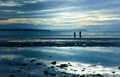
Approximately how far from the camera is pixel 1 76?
28.8 m

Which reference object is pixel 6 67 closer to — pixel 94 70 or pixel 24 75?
pixel 24 75

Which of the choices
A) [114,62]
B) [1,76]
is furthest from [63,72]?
[114,62]

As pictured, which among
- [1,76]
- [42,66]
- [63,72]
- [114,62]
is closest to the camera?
[1,76]

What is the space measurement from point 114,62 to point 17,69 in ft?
40.5

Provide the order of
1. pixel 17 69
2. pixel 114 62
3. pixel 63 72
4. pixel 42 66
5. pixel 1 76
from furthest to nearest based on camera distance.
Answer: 1. pixel 114 62
2. pixel 42 66
3. pixel 17 69
4. pixel 63 72
5. pixel 1 76

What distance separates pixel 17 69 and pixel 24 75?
143 inches

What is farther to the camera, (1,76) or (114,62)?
(114,62)

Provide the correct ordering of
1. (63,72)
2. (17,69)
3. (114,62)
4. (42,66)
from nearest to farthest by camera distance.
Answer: (63,72) < (17,69) < (42,66) < (114,62)

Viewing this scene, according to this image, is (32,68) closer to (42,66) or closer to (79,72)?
(42,66)

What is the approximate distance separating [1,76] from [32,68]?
5466 mm

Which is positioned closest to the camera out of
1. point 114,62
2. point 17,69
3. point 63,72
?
point 63,72

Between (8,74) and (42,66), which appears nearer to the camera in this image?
(8,74)

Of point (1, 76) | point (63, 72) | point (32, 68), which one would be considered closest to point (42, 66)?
point (32, 68)

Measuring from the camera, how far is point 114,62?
39062 millimetres
